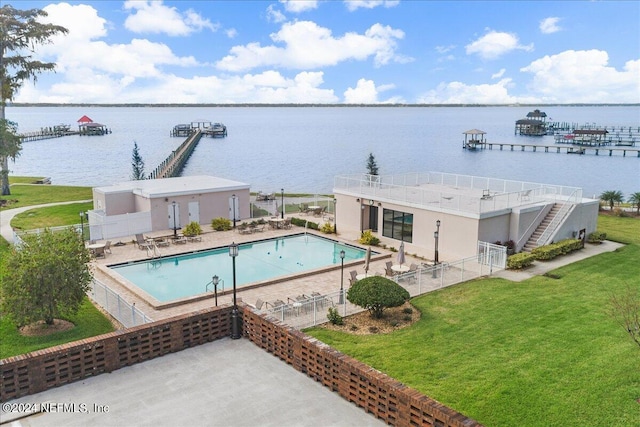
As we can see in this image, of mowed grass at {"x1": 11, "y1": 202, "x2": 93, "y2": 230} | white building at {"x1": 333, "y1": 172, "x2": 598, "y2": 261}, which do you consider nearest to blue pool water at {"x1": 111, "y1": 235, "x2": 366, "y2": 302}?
white building at {"x1": 333, "y1": 172, "x2": 598, "y2": 261}

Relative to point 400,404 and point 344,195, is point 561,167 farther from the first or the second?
point 400,404

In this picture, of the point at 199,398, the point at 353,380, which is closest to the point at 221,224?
the point at 199,398

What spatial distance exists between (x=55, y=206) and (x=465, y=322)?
30.8 meters

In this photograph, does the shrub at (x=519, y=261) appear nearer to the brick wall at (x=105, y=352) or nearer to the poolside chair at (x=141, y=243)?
the brick wall at (x=105, y=352)

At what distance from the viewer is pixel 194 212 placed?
30.3m

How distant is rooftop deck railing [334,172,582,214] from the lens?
80.5 ft

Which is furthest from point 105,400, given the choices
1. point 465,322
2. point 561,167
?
point 561,167

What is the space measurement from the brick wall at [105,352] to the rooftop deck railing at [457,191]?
14.1 m

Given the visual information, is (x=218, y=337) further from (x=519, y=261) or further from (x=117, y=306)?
(x=519, y=261)

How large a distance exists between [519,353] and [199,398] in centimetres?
801

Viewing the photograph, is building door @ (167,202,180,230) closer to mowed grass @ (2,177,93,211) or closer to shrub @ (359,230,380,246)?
shrub @ (359,230,380,246)

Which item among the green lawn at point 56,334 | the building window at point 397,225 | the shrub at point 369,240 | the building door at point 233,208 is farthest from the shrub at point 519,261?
the building door at point 233,208

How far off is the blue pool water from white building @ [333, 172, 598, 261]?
110 inches

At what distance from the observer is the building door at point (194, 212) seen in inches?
1188
